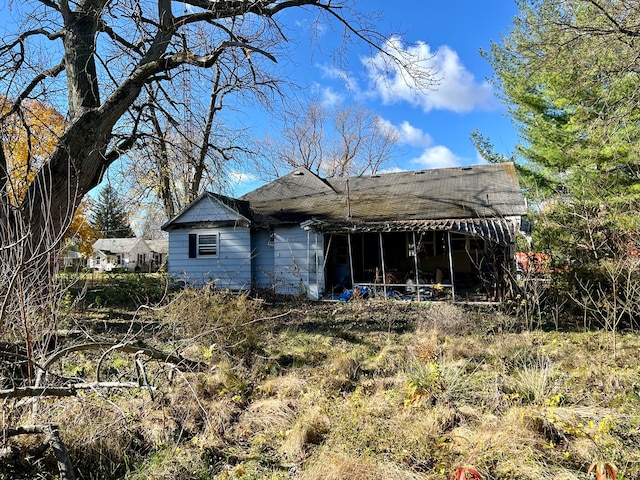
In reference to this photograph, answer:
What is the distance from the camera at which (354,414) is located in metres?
4.20

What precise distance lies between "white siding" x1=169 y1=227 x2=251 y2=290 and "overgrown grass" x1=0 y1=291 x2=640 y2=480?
868cm

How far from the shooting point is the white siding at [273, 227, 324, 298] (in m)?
14.3

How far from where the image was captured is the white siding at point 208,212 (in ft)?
50.5

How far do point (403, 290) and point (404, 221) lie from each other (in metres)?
2.51

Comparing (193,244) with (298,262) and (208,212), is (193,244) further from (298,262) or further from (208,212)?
(298,262)

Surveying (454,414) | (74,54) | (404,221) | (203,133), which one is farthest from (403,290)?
(74,54)

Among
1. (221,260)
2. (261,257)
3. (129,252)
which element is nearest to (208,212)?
(221,260)

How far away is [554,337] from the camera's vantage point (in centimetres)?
743

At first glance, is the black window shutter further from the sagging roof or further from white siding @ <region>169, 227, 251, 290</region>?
the sagging roof

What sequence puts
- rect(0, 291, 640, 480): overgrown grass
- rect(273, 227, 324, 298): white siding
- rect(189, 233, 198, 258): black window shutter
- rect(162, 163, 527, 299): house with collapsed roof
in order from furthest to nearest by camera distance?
rect(189, 233, 198, 258): black window shutter
rect(273, 227, 324, 298): white siding
rect(162, 163, 527, 299): house with collapsed roof
rect(0, 291, 640, 480): overgrown grass

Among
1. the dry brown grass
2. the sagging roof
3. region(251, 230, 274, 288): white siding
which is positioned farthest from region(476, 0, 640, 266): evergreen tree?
region(251, 230, 274, 288): white siding

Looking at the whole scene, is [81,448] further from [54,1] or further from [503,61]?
[503,61]

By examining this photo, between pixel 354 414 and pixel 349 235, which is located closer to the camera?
pixel 354 414

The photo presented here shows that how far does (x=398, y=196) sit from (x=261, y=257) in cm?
620
